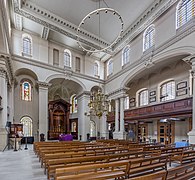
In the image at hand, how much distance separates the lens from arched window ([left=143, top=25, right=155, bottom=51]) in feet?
43.3

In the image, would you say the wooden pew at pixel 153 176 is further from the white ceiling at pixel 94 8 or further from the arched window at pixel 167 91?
the white ceiling at pixel 94 8

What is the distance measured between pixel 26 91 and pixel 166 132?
12776 mm

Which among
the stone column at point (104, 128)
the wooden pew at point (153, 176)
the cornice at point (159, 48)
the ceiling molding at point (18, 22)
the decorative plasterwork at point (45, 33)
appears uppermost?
the ceiling molding at point (18, 22)

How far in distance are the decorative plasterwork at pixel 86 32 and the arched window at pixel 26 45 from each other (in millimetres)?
2438

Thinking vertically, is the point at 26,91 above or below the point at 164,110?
above

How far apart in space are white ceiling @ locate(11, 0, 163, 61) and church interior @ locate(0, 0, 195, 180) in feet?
0.23

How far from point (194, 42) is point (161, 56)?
8.27 ft

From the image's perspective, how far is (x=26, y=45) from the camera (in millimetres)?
15672

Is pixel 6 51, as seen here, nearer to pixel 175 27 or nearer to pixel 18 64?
pixel 18 64

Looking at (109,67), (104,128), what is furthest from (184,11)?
(104,128)

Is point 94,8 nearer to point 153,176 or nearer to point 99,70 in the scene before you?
point 99,70

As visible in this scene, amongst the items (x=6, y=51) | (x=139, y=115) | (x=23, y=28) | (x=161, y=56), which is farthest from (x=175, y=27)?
(x=23, y=28)

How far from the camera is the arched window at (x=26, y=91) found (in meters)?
16.7

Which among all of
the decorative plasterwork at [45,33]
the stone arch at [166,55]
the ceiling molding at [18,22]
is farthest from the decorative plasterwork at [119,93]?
the ceiling molding at [18,22]
